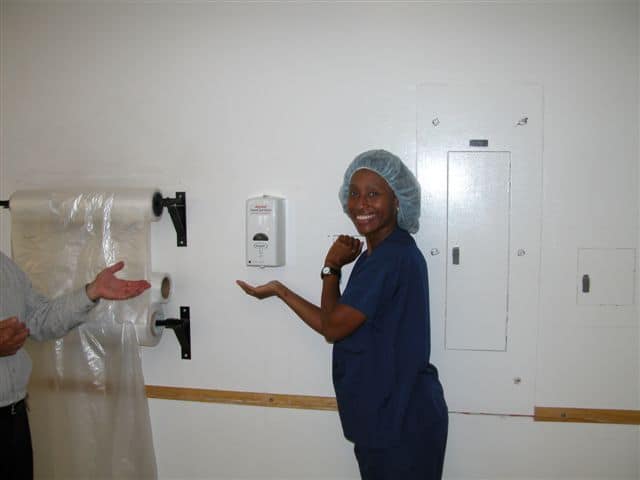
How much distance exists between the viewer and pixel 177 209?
65.1 inches

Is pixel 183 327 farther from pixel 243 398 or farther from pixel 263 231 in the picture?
pixel 263 231

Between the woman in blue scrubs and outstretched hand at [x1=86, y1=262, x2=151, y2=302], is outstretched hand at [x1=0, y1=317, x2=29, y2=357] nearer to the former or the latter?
outstretched hand at [x1=86, y1=262, x2=151, y2=302]

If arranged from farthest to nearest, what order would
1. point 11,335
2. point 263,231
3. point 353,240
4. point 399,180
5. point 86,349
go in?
point 86,349, point 263,231, point 353,240, point 399,180, point 11,335

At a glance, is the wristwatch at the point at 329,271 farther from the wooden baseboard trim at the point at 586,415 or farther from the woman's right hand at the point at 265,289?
the wooden baseboard trim at the point at 586,415

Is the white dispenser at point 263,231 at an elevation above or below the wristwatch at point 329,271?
above

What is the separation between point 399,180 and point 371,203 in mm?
120

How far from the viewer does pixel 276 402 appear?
170 centimetres

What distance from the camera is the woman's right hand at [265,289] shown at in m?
1.52

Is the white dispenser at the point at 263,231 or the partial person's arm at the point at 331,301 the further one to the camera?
the white dispenser at the point at 263,231

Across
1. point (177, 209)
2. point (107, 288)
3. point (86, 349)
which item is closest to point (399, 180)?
point (177, 209)

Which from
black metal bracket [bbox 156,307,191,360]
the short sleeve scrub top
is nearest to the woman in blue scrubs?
the short sleeve scrub top

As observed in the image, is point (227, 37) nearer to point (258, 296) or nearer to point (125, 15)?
point (125, 15)

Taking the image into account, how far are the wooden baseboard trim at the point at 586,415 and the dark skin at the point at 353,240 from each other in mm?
946

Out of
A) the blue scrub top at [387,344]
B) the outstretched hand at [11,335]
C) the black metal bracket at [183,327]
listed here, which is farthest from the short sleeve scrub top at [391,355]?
the outstretched hand at [11,335]
